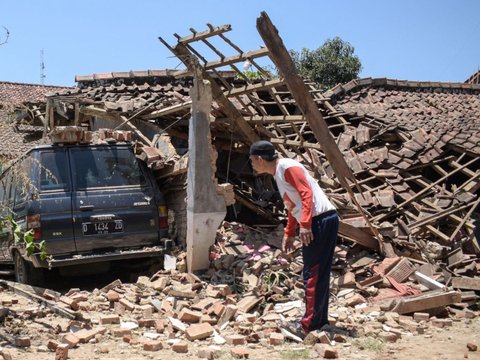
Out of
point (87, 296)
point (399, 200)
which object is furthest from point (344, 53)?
point (87, 296)

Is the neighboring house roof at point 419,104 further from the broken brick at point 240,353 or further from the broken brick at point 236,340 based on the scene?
the broken brick at point 240,353

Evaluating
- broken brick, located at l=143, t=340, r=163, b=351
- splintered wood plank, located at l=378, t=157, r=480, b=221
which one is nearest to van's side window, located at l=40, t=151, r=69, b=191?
broken brick, located at l=143, t=340, r=163, b=351

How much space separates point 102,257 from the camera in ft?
24.8

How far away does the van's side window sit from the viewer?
7656 mm

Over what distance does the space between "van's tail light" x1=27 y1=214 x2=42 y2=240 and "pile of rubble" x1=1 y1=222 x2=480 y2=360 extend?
2.91 feet

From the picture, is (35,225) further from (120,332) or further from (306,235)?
(306,235)

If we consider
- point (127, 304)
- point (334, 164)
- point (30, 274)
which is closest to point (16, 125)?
point (30, 274)

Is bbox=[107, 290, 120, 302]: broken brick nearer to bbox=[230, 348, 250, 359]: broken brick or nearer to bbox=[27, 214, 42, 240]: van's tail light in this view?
bbox=[27, 214, 42, 240]: van's tail light

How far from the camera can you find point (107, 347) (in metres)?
5.02

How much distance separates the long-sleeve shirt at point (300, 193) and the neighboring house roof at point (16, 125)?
3099 millimetres

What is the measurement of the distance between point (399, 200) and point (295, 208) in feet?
15.0

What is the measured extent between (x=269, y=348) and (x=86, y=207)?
357 centimetres

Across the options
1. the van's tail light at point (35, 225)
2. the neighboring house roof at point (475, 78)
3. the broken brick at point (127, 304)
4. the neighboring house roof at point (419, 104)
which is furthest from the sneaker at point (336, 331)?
the neighboring house roof at point (475, 78)

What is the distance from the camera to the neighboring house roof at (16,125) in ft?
22.5
